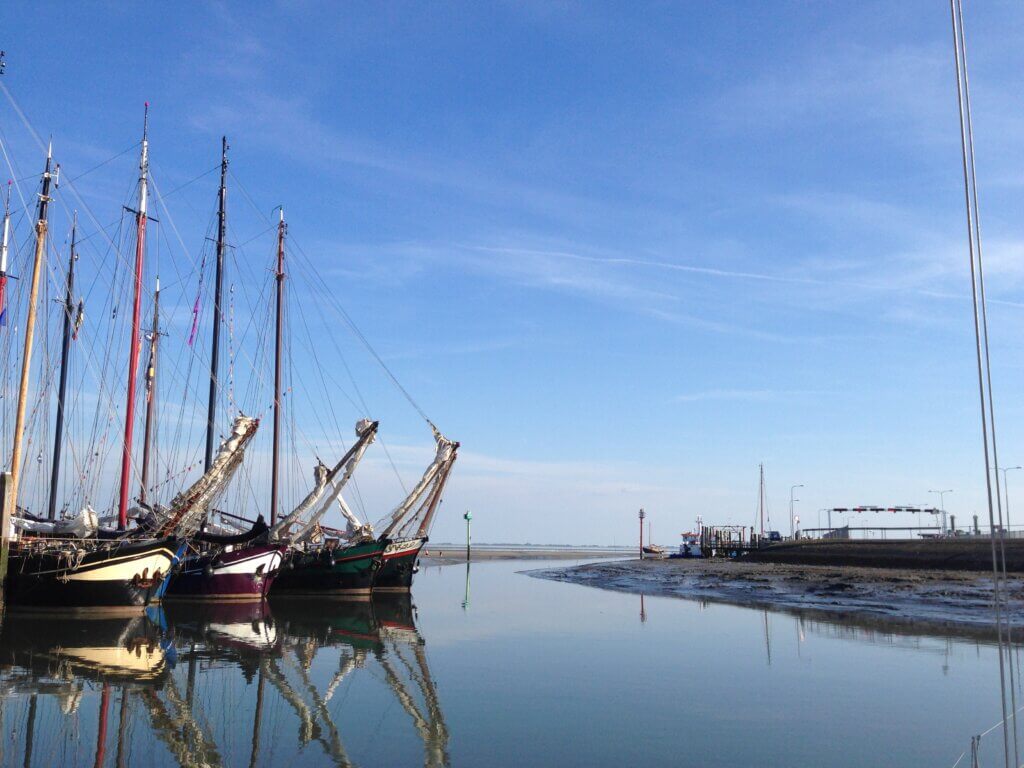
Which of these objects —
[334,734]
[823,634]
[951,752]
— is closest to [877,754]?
[951,752]

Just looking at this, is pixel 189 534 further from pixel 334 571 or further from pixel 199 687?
pixel 199 687

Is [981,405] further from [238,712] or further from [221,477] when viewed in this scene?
[221,477]

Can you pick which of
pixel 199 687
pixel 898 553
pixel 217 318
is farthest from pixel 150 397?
pixel 898 553

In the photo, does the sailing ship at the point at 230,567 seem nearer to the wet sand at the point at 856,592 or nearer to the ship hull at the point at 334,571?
the ship hull at the point at 334,571

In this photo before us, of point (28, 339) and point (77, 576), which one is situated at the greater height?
point (28, 339)

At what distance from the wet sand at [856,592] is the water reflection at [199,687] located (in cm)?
1980

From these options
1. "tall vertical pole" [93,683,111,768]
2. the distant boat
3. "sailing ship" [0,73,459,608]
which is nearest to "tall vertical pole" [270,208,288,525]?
"sailing ship" [0,73,459,608]

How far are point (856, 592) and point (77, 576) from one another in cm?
3617

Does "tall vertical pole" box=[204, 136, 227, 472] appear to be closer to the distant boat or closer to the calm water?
the calm water

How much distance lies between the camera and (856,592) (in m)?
45.3

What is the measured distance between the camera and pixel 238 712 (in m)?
16.0

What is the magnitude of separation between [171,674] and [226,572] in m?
21.6

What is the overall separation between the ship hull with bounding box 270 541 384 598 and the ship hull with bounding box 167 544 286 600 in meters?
3.43

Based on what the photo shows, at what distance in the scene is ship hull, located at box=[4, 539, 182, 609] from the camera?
1223 inches
